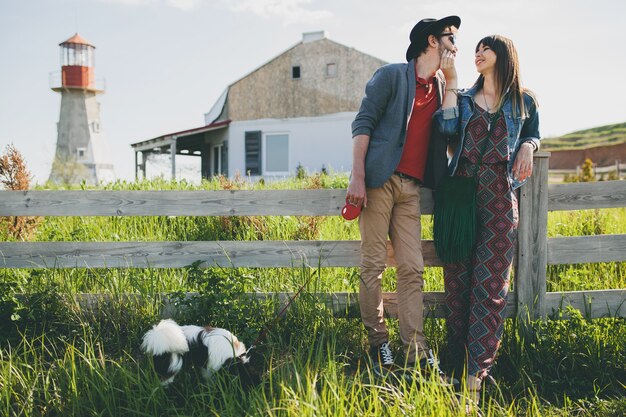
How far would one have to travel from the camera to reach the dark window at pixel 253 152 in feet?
68.6

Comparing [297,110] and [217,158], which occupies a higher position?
[297,110]

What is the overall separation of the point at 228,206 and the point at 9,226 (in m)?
3.00

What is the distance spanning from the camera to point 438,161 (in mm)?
3531

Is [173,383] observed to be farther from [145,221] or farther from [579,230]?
[579,230]

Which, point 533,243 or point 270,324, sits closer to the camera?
point 270,324

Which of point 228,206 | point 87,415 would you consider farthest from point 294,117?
point 87,415

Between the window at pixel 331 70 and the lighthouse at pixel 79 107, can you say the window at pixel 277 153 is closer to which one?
the window at pixel 331 70

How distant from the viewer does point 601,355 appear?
3.58 meters

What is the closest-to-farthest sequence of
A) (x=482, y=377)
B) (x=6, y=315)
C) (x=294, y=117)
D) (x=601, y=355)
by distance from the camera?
1. (x=482, y=377)
2. (x=601, y=355)
3. (x=6, y=315)
4. (x=294, y=117)

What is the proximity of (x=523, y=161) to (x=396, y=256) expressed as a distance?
984mm

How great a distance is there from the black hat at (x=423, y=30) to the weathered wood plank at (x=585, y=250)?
169 cm

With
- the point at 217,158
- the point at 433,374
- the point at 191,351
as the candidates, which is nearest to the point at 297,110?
the point at 217,158

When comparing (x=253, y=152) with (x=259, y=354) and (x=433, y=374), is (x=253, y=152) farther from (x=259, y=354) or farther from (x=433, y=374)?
(x=433, y=374)

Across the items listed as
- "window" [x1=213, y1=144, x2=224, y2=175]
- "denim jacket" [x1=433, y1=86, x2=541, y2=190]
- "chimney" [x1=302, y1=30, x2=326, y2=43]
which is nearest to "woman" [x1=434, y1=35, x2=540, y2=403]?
"denim jacket" [x1=433, y1=86, x2=541, y2=190]
